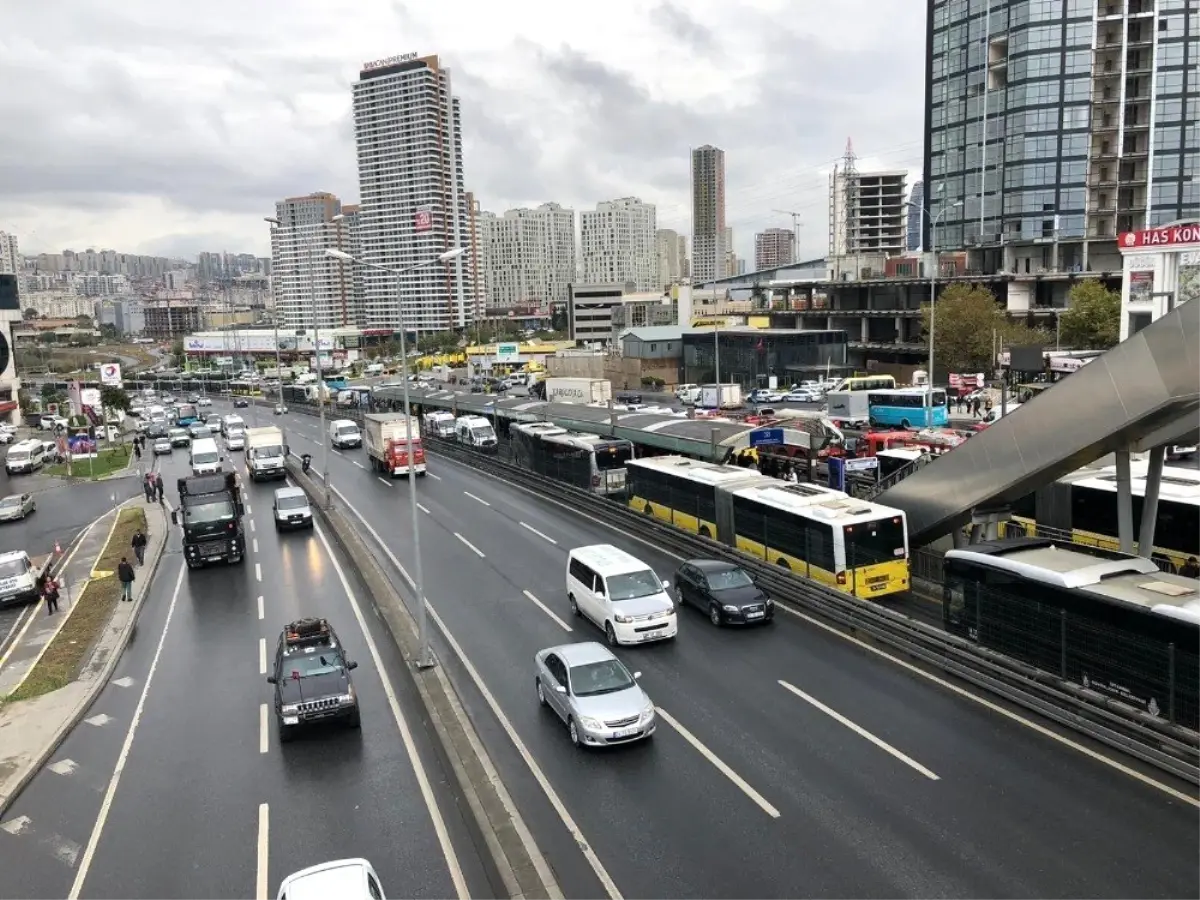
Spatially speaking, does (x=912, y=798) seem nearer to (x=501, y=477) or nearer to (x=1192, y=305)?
(x=1192, y=305)

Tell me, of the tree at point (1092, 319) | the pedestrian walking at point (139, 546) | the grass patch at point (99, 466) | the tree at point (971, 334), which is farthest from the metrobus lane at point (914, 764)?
the tree at point (1092, 319)

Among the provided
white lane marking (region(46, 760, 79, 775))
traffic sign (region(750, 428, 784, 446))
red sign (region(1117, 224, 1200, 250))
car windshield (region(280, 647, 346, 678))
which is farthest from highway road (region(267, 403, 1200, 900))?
red sign (region(1117, 224, 1200, 250))

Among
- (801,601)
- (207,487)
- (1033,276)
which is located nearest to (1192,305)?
(801,601)

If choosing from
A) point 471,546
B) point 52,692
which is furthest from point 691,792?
point 471,546

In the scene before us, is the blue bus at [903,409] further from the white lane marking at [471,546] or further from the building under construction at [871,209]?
the building under construction at [871,209]

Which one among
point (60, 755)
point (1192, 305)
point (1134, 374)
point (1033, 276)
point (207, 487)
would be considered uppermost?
point (1033, 276)

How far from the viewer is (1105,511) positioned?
25.1m

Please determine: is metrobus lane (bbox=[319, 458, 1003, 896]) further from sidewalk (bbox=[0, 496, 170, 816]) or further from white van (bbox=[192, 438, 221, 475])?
white van (bbox=[192, 438, 221, 475])

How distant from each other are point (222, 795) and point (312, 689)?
8.13ft

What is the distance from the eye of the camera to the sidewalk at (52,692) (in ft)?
55.6

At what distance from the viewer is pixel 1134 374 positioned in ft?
55.2

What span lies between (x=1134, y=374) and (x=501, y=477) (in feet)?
117

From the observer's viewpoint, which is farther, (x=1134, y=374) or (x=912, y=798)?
(x=1134, y=374)

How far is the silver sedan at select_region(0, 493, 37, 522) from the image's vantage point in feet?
158
